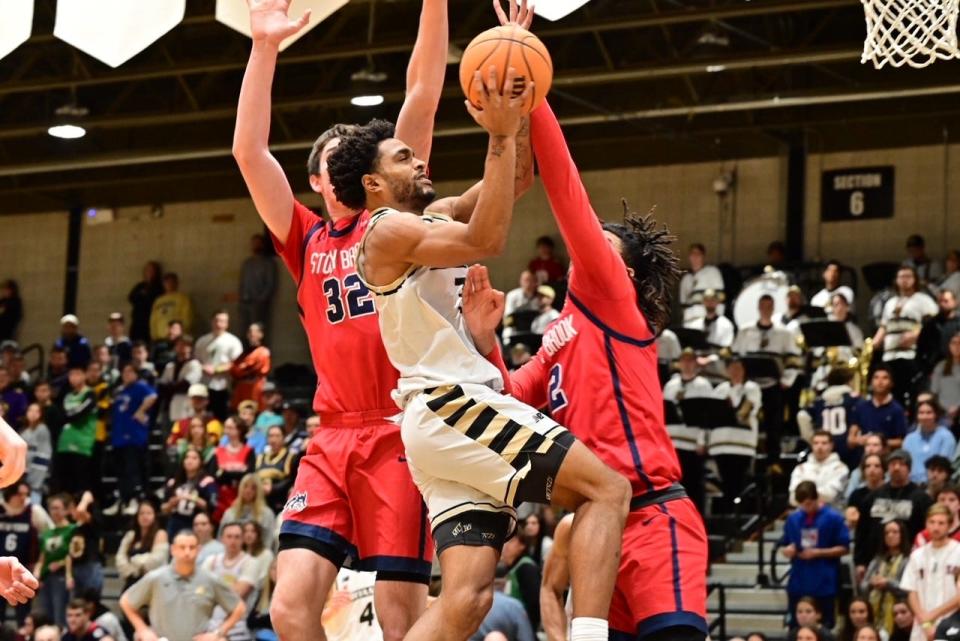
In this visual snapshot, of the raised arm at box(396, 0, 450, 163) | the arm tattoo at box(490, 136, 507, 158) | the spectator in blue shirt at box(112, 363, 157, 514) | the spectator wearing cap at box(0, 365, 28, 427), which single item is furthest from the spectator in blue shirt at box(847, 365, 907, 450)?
the arm tattoo at box(490, 136, 507, 158)

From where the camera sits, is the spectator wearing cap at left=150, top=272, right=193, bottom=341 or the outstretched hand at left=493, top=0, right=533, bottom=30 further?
the spectator wearing cap at left=150, top=272, right=193, bottom=341

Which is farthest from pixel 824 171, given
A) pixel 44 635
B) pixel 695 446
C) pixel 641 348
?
pixel 641 348

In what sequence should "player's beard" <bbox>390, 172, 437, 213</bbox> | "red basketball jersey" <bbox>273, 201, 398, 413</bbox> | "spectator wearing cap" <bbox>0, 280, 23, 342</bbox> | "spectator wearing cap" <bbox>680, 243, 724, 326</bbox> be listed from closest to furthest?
"player's beard" <bbox>390, 172, 437, 213</bbox> < "red basketball jersey" <bbox>273, 201, 398, 413</bbox> < "spectator wearing cap" <bbox>680, 243, 724, 326</bbox> < "spectator wearing cap" <bbox>0, 280, 23, 342</bbox>

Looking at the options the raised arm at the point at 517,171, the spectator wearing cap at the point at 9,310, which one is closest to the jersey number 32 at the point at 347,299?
the raised arm at the point at 517,171

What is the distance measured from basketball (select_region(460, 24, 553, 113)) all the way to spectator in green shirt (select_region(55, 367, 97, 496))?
15623mm

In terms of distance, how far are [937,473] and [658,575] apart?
8778mm

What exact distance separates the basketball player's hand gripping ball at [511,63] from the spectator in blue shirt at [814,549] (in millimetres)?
9491

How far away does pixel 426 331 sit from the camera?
602cm

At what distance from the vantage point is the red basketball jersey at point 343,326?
661 cm

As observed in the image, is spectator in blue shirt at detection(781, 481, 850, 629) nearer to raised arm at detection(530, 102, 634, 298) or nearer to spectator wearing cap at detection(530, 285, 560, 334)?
→ spectator wearing cap at detection(530, 285, 560, 334)

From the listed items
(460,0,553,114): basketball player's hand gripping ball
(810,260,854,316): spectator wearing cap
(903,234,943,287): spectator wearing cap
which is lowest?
(460,0,553,114): basketball player's hand gripping ball

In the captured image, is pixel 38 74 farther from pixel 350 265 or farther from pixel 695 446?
pixel 350 265

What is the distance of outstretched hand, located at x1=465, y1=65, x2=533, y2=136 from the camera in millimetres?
5617

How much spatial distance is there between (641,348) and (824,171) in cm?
1822
